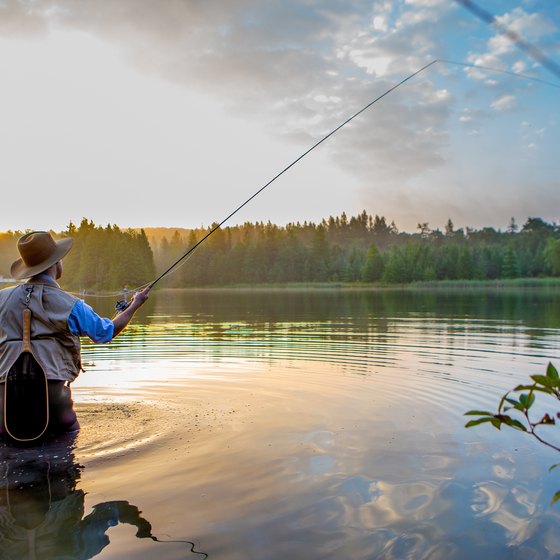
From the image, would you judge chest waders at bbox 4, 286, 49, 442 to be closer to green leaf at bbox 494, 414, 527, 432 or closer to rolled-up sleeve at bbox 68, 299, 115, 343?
rolled-up sleeve at bbox 68, 299, 115, 343

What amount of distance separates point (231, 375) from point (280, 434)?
4.57 metres

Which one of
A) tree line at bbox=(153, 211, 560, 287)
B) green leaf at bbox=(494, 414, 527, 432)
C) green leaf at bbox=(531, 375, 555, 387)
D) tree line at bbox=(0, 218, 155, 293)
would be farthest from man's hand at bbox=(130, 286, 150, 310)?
tree line at bbox=(153, 211, 560, 287)

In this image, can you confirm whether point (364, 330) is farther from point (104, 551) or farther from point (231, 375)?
point (104, 551)

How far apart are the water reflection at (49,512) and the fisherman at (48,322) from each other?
360 mm

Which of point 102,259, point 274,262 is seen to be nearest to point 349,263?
point 274,262

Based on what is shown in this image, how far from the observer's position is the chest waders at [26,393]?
5375 mm

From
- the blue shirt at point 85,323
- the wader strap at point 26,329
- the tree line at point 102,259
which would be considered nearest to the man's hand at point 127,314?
the blue shirt at point 85,323

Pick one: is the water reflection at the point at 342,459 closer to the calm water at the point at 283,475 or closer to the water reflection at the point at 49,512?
the calm water at the point at 283,475

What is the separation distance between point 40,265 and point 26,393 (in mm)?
1232

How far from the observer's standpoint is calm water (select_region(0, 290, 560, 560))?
164 inches

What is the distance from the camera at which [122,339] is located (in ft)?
62.5

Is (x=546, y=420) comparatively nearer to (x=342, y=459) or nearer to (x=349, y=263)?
(x=342, y=459)

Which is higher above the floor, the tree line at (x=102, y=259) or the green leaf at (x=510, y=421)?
the tree line at (x=102, y=259)

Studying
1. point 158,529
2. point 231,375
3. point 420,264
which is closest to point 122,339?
point 231,375
